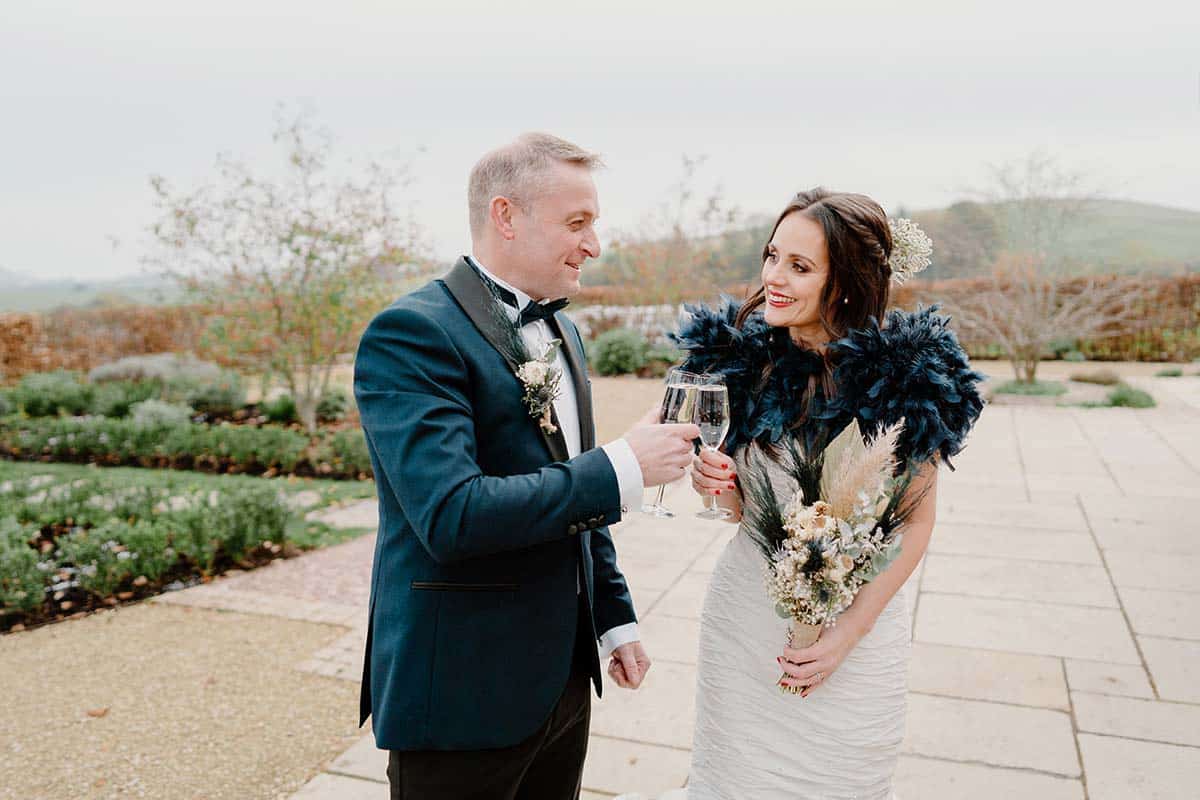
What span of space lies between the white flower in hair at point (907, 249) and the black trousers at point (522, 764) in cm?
128

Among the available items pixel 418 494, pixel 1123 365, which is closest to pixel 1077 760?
pixel 418 494

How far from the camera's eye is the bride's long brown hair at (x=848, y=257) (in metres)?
2.27

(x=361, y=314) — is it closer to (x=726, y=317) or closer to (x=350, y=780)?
(x=350, y=780)

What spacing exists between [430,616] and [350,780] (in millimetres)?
1872

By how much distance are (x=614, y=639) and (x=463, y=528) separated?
2.67 feet

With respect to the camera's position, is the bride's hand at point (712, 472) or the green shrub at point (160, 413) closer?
the bride's hand at point (712, 472)

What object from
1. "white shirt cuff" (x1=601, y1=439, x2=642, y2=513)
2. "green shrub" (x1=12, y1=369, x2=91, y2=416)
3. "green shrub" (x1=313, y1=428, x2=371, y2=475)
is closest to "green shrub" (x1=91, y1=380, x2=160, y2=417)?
"green shrub" (x1=12, y1=369, x2=91, y2=416)

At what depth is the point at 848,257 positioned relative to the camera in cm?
229

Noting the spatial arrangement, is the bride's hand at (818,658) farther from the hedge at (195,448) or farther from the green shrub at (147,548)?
the hedge at (195,448)

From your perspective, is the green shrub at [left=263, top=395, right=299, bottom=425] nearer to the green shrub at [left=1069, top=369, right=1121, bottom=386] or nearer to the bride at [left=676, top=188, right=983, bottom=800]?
the bride at [left=676, top=188, right=983, bottom=800]

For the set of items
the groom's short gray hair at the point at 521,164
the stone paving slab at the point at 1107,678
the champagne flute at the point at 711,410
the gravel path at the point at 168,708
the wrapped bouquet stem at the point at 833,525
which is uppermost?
the groom's short gray hair at the point at 521,164

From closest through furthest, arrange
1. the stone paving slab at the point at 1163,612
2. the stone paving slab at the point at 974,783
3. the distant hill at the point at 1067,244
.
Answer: the stone paving slab at the point at 974,783 < the stone paving slab at the point at 1163,612 < the distant hill at the point at 1067,244

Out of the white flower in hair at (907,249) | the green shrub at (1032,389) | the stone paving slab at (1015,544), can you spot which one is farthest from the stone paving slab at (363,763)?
the green shrub at (1032,389)

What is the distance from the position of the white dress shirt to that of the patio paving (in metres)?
1.17
